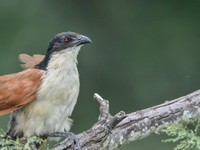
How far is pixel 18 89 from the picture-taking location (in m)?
5.79

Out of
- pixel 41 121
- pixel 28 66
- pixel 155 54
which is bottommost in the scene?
pixel 41 121

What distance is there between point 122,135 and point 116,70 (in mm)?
6539

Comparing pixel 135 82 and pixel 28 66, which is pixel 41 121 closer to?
pixel 28 66

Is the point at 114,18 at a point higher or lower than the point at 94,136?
higher

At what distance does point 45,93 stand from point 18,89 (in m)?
0.21

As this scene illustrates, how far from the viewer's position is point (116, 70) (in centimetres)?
1166

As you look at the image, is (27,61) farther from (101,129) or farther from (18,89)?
(101,129)

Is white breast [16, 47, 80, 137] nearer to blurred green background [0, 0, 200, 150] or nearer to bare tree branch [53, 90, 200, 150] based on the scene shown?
bare tree branch [53, 90, 200, 150]

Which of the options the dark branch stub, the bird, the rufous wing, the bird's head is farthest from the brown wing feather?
the dark branch stub

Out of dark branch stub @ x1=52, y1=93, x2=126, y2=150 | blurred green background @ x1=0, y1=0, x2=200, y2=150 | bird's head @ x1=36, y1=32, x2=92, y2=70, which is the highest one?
blurred green background @ x1=0, y1=0, x2=200, y2=150

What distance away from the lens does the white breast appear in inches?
225

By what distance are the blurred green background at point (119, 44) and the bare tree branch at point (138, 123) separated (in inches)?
196

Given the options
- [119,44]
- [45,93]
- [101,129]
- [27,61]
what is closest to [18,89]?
[45,93]

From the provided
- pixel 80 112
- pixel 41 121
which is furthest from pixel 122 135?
pixel 80 112
